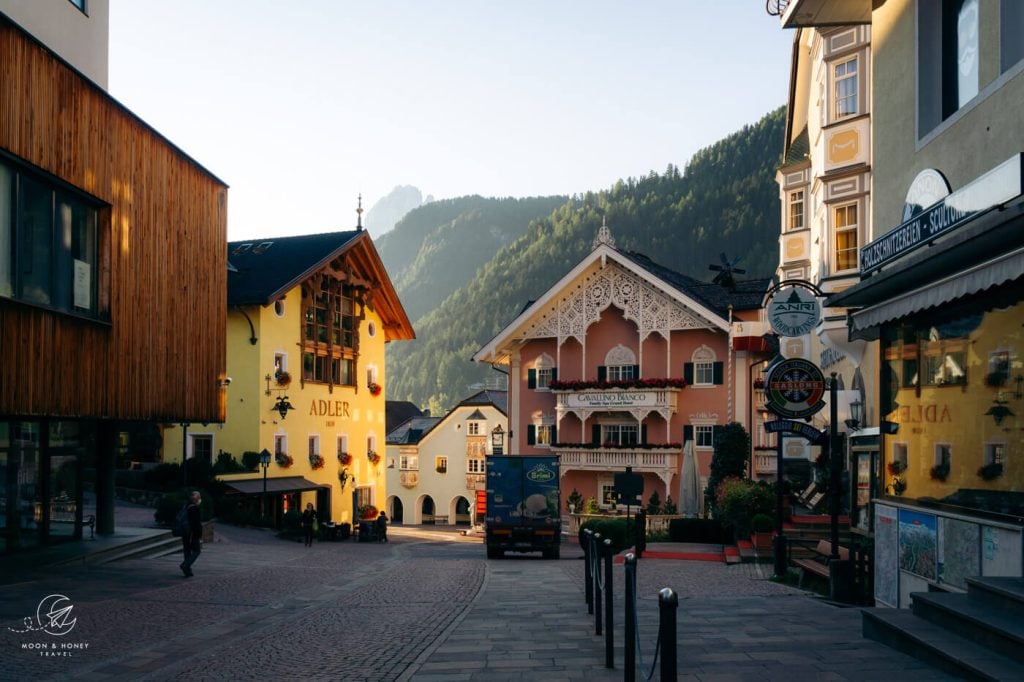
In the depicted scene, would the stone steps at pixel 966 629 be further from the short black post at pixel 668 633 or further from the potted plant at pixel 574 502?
the potted plant at pixel 574 502

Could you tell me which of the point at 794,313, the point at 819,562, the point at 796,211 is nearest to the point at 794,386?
the point at 794,313

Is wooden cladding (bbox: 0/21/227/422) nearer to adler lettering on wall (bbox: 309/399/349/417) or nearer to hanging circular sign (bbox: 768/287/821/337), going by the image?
hanging circular sign (bbox: 768/287/821/337)

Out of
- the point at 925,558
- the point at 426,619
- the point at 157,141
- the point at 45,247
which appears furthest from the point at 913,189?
the point at 157,141

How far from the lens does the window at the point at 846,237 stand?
23.0 metres

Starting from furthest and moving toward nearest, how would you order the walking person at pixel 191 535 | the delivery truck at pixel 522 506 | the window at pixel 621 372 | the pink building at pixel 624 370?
the window at pixel 621 372
the pink building at pixel 624 370
the delivery truck at pixel 522 506
the walking person at pixel 191 535

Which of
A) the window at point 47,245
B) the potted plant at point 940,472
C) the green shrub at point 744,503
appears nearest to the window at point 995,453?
the potted plant at point 940,472

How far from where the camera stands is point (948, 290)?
9.02 metres

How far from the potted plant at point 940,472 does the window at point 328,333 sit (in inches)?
1502

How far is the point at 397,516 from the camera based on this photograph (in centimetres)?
7581

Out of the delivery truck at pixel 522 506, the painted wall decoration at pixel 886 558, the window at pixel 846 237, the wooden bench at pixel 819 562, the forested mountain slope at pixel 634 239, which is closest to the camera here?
the painted wall decoration at pixel 886 558

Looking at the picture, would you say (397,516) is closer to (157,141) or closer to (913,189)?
(157,141)

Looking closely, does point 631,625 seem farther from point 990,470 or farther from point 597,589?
point 990,470

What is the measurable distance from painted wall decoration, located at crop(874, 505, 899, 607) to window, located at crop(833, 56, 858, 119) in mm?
14252

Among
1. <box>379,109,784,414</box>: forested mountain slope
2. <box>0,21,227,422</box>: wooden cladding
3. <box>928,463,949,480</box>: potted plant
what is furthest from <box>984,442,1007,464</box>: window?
<box>379,109,784,414</box>: forested mountain slope
